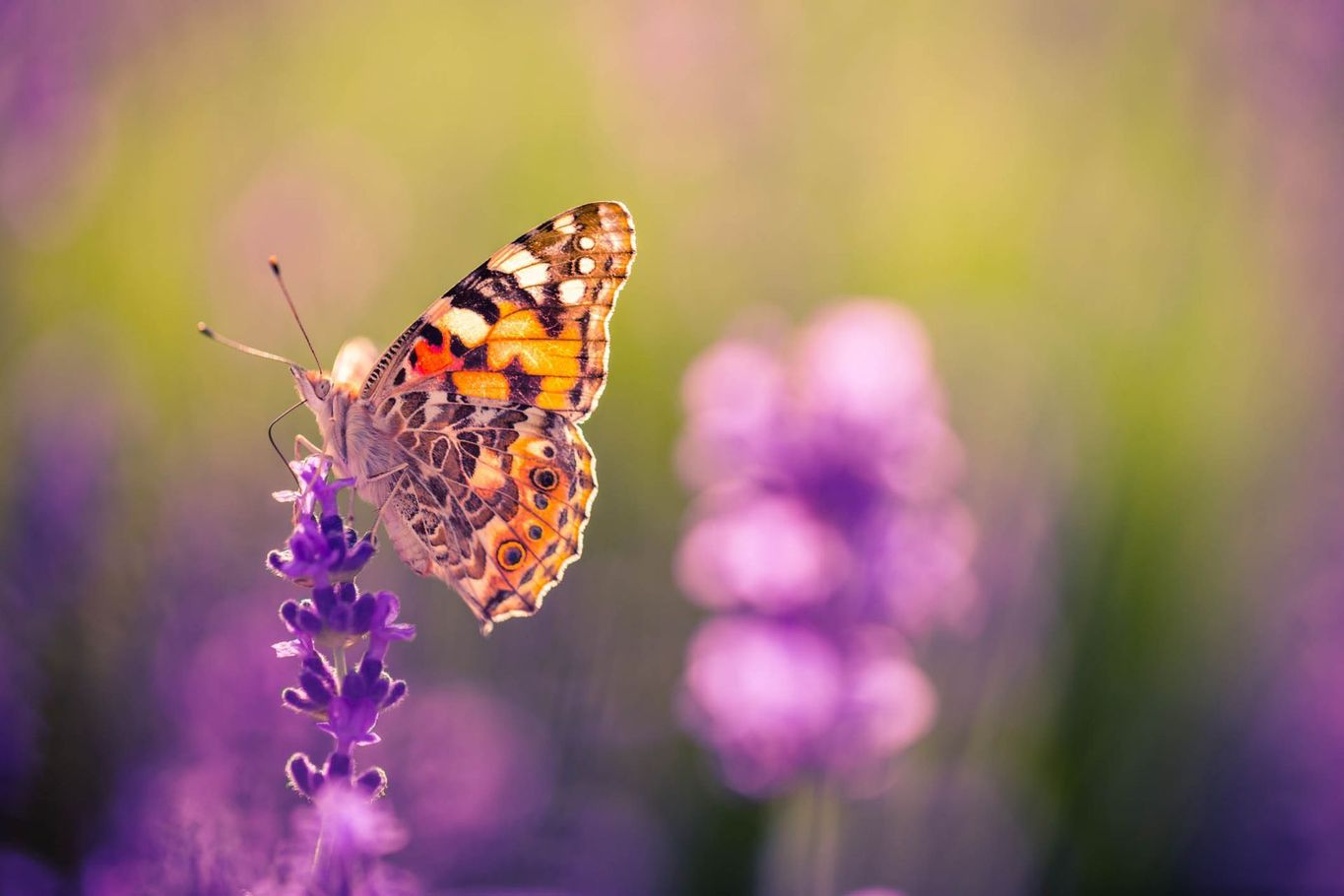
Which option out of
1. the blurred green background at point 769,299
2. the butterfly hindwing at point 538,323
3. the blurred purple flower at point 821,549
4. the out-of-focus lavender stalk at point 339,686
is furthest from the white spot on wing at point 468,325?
the blurred green background at point 769,299

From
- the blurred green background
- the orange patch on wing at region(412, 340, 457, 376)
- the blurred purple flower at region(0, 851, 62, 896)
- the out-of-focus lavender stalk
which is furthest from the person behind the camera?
A: the blurred green background

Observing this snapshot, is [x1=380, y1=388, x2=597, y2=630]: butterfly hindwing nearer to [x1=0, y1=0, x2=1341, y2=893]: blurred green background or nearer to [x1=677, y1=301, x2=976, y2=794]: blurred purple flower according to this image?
[x1=677, y1=301, x2=976, y2=794]: blurred purple flower

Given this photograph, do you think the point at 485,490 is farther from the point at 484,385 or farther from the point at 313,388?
the point at 313,388

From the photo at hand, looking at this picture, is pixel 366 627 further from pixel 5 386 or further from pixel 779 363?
pixel 5 386

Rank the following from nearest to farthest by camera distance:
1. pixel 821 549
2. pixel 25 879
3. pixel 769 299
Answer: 1. pixel 25 879
2. pixel 821 549
3. pixel 769 299

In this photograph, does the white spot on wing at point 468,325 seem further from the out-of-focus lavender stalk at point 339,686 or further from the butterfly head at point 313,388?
the out-of-focus lavender stalk at point 339,686

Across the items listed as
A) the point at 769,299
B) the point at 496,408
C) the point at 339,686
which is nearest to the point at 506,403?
the point at 496,408

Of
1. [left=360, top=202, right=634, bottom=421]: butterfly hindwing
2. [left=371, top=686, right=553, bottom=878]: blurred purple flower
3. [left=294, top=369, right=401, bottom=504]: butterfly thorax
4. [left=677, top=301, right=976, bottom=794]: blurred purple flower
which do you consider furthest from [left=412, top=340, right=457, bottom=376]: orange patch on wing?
[left=371, top=686, right=553, bottom=878]: blurred purple flower
